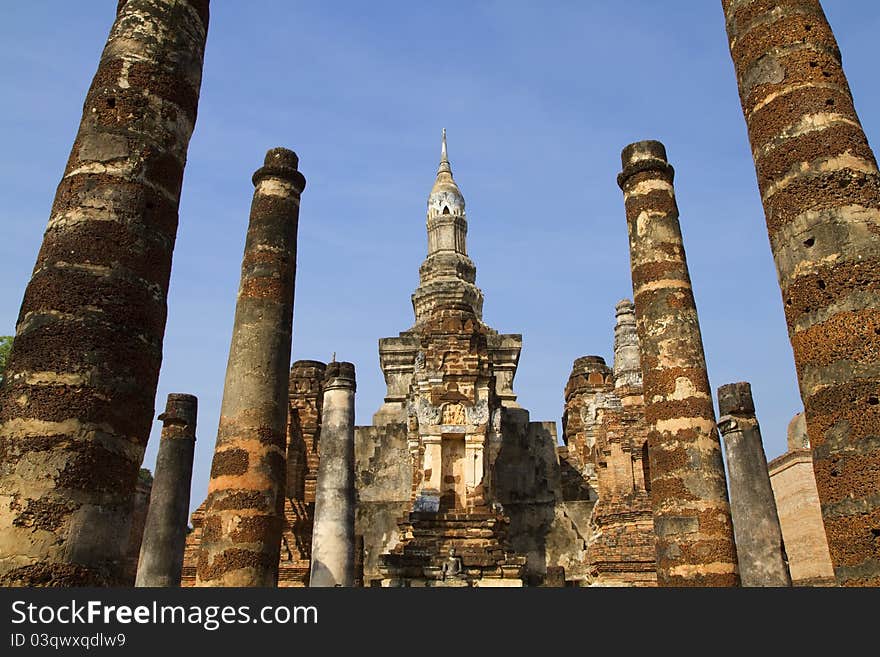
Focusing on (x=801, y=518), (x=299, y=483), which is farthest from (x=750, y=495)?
(x=801, y=518)

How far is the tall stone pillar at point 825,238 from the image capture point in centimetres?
552

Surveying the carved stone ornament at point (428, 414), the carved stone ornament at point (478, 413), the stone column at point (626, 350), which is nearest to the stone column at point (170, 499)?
the carved stone ornament at point (428, 414)

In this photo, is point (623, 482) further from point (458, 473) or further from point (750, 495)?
point (458, 473)

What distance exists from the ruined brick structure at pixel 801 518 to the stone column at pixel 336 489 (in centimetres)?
1709

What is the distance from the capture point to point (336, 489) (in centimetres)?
1409

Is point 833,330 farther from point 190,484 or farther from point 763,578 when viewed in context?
point 190,484

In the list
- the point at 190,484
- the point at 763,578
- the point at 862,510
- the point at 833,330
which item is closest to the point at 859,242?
the point at 833,330

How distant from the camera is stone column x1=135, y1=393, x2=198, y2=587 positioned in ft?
48.3

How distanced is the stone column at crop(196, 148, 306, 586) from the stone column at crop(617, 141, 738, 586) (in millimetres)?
4889

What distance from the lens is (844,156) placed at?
6270 mm

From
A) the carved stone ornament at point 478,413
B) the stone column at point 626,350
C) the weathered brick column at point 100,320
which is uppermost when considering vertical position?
the stone column at point 626,350

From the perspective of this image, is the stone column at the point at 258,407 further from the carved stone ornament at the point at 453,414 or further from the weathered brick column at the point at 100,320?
the carved stone ornament at the point at 453,414

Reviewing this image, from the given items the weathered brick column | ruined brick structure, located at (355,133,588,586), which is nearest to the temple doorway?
ruined brick structure, located at (355,133,588,586)

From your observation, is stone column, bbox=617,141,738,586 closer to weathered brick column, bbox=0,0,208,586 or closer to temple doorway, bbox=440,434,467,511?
temple doorway, bbox=440,434,467,511
